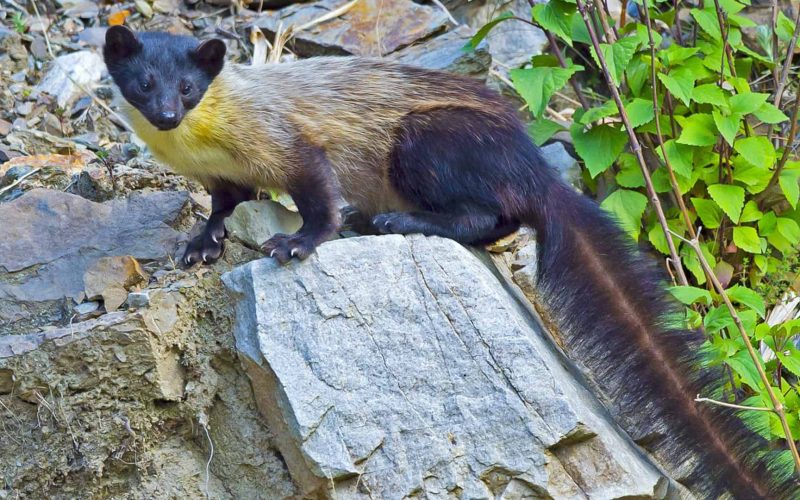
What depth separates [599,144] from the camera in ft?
23.7

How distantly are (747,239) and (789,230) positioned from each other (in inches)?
11.2

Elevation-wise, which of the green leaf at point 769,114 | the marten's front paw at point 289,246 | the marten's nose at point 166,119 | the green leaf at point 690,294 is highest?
the green leaf at point 769,114

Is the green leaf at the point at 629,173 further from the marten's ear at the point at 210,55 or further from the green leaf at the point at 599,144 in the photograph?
the marten's ear at the point at 210,55

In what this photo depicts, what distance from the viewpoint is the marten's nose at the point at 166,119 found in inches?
229

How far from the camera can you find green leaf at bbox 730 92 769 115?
6789 mm

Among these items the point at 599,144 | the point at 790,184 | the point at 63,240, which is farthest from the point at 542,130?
the point at 63,240

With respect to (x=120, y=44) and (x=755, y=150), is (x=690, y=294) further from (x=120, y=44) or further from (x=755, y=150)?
(x=120, y=44)

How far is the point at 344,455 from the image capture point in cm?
531

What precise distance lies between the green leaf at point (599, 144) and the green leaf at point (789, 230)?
122cm

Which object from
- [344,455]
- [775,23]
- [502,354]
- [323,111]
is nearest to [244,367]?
[344,455]

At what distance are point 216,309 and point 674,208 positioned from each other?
3.47 m

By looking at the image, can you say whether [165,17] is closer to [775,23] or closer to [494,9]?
[494,9]

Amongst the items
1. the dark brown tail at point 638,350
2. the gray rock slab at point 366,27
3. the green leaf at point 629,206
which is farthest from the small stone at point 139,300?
the gray rock slab at point 366,27

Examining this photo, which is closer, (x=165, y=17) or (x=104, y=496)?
(x=104, y=496)
